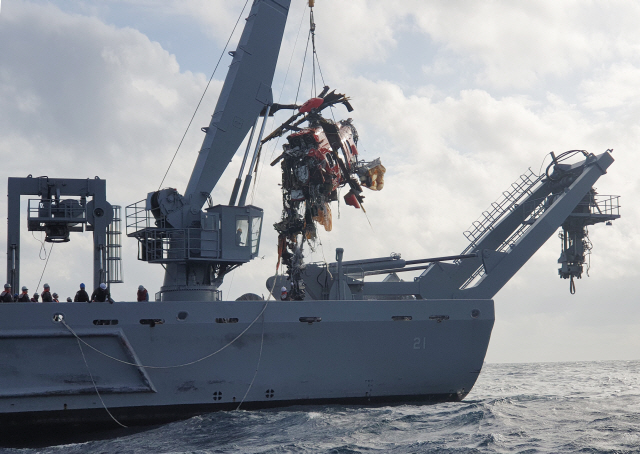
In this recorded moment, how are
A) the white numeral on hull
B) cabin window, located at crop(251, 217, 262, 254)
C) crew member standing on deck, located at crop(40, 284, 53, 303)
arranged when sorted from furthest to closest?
cabin window, located at crop(251, 217, 262, 254) < the white numeral on hull < crew member standing on deck, located at crop(40, 284, 53, 303)

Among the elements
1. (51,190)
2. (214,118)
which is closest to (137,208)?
(51,190)

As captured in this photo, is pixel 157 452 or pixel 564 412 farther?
pixel 564 412

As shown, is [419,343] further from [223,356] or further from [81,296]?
[81,296]

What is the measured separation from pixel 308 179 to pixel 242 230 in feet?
11.7

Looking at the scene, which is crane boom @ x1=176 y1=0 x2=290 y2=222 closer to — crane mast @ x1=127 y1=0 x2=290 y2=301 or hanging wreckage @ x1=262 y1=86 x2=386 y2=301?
crane mast @ x1=127 y1=0 x2=290 y2=301

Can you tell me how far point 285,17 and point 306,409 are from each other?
42.8 feet

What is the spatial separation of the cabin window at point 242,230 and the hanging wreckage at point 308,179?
278cm

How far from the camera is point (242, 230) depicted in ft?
67.6

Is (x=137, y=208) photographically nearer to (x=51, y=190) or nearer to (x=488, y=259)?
(x=51, y=190)

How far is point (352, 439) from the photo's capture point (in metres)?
14.5

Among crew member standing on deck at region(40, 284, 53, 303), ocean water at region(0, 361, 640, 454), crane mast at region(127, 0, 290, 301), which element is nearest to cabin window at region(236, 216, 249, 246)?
crane mast at region(127, 0, 290, 301)

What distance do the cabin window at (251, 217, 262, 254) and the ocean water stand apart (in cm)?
533

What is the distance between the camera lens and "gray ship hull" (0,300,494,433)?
1708cm

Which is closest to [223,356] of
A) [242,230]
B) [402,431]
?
[242,230]
